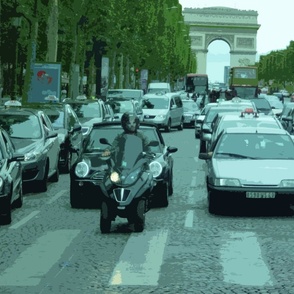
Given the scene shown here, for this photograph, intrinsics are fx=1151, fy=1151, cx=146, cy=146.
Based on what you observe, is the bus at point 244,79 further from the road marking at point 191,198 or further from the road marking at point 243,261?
the road marking at point 243,261

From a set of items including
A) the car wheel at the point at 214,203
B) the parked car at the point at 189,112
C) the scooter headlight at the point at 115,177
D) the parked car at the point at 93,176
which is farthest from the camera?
the parked car at the point at 189,112

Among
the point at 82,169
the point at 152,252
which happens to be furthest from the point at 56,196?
the point at 152,252

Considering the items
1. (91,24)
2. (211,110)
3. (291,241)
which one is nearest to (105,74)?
(91,24)

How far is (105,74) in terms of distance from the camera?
64.2 metres

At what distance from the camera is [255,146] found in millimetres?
17859

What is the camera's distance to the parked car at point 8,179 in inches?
598

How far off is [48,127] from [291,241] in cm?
991

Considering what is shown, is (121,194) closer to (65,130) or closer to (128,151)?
(128,151)

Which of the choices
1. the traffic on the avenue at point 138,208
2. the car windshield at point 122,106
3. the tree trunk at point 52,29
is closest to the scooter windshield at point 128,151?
the traffic on the avenue at point 138,208

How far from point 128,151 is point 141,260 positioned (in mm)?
2505

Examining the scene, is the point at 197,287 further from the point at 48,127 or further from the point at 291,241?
the point at 48,127

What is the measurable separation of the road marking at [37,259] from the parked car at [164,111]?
3573cm

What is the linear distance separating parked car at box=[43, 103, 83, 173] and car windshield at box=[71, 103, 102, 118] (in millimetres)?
3654

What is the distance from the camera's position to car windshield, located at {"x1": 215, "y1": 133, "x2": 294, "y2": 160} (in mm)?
17516
